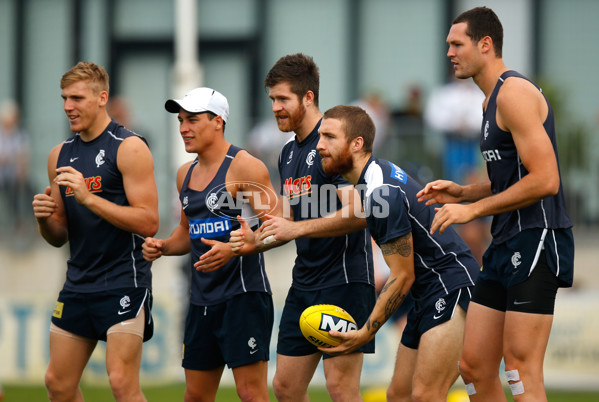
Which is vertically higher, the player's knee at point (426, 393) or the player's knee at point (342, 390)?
the player's knee at point (426, 393)

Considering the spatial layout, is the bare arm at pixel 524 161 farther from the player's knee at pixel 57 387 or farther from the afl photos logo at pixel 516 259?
the player's knee at pixel 57 387

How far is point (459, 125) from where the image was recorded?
14.0 metres

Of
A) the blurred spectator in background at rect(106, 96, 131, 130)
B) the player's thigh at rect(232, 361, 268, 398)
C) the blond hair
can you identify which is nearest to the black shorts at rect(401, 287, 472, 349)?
the player's thigh at rect(232, 361, 268, 398)

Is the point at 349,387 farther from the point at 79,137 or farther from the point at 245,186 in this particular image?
the point at 79,137

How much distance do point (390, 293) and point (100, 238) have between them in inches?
89.0

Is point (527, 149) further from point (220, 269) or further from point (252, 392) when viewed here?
point (252, 392)

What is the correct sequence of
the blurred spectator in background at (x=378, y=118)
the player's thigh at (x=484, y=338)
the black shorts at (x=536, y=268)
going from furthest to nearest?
the blurred spectator in background at (x=378, y=118) → the player's thigh at (x=484, y=338) → the black shorts at (x=536, y=268)

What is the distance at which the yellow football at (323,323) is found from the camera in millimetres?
6312

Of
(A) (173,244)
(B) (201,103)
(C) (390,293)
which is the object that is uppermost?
(B) (201,103)

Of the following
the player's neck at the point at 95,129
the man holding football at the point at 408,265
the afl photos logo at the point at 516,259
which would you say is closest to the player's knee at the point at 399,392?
the man holding football at the point at 408,265

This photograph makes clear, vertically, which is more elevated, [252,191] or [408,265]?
[252,191]

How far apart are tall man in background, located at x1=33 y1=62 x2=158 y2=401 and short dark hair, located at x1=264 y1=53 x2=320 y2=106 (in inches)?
44.1

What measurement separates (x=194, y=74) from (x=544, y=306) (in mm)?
8953

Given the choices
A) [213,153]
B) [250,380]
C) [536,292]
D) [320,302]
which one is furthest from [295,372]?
[536,292]
